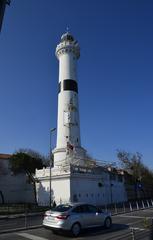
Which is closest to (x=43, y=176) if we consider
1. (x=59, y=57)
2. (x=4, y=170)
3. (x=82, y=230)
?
(x=4, y=170)

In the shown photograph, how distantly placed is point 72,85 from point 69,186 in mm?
21674

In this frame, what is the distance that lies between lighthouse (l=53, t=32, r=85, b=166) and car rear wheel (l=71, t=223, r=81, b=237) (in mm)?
35163

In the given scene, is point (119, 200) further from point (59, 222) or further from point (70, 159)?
point (59, 222)

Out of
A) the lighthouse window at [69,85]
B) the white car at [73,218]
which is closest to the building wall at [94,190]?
the lighthouse window at [69,85]

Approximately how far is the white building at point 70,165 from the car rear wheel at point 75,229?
27514 mm

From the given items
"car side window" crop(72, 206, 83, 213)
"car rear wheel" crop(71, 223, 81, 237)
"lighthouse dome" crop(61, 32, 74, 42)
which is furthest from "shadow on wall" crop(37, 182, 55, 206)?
"lighthouse dome" crop(61, 32, 74, 42)

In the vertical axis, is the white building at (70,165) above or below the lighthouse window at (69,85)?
below

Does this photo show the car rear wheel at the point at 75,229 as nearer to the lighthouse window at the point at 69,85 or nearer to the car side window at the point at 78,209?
the car side window at the point at 78,209

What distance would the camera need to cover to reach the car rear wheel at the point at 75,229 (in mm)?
14958

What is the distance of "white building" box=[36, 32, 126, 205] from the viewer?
145 ft

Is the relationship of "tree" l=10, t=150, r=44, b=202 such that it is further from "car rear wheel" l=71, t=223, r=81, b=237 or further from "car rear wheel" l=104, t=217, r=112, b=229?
"car rear wheel" l=71, t=223, r=81, b=237

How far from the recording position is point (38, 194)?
160 ft

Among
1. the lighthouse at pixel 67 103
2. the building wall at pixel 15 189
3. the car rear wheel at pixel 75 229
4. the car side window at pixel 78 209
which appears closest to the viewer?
the car rear wheel at pixel 75 229

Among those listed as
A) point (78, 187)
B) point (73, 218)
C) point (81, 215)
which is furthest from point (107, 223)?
point (78, 187)
